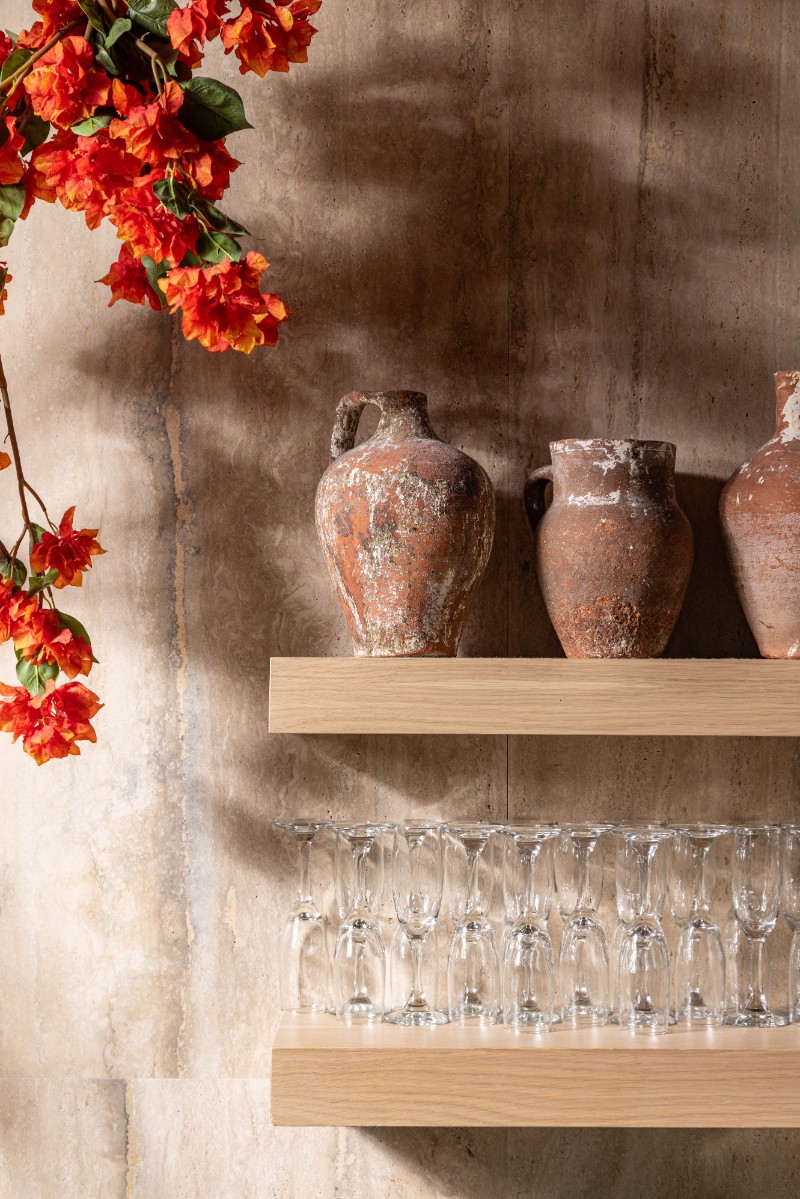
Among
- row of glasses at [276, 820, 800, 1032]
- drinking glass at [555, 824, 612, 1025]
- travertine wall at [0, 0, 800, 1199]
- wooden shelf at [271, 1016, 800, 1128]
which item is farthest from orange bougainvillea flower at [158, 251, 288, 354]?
wooden shelf at [271, 1016, 800, 1128]

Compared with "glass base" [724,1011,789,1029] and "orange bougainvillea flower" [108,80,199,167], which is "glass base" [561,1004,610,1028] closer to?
"glass base" [724,1011,789,1029]

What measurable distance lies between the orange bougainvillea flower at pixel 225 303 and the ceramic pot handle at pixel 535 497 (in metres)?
0.40

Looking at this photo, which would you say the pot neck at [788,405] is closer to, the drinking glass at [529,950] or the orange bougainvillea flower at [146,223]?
the drinking glass at [529,950]

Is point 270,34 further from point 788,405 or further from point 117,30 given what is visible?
point 788,405

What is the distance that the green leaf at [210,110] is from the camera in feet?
4.13

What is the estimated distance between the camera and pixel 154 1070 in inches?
60.2

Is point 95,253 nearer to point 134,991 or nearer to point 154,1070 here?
point 134,991

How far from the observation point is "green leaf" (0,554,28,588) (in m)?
1.38

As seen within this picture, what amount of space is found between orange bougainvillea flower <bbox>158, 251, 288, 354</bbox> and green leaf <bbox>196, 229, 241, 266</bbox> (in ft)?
0.04

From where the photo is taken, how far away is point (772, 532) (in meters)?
1.38

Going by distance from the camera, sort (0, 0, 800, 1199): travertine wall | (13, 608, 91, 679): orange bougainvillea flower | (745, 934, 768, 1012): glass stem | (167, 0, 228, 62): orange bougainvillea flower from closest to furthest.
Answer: (167, 0, 228, 62): orange bougainvillea flower, (13, 608, 91, 679): orange bougainvillea flower, (745, 934, 768, 1012): glass stem, (0, 0, 800, 1199): travertine wall

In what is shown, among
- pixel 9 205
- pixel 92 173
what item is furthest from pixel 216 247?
pixel 9 205

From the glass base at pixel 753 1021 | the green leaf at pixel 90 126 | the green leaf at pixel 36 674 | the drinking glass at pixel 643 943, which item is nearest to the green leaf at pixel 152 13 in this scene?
the green leaf at pixel 90 126

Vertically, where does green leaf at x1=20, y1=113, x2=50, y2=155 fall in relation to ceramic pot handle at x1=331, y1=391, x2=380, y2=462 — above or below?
above
